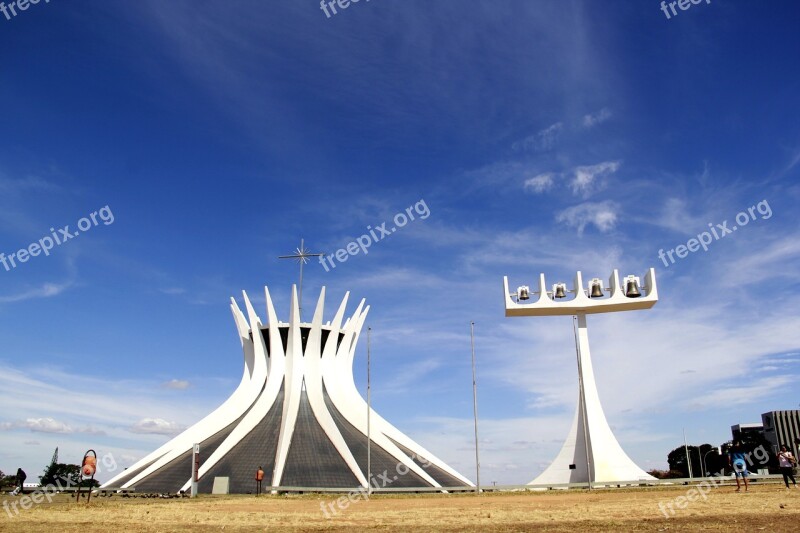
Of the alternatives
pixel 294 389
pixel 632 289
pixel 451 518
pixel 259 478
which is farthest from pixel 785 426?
pixel 451 518

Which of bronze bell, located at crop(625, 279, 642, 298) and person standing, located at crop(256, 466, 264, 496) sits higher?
bronze bell, located at crop(625, 279, 642, 298)

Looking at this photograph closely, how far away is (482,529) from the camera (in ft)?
40.9

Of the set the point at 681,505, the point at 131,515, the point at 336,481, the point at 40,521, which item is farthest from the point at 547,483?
the point at 40,521

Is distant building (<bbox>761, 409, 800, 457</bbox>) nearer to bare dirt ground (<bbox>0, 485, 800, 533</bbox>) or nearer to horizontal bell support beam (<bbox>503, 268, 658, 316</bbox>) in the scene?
horizontal bell support beam (<bbox>503, 268, 658, 316</bbox>)

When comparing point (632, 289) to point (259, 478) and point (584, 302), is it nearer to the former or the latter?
point (584, 302)

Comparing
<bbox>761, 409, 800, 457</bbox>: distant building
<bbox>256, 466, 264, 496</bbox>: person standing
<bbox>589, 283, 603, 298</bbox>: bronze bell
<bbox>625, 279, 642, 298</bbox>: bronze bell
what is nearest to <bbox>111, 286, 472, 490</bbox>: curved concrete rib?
<bbox>256, 466, 264, 496</bbox>: person standing

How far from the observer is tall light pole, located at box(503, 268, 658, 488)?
32.6 m

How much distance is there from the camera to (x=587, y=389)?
112 ft

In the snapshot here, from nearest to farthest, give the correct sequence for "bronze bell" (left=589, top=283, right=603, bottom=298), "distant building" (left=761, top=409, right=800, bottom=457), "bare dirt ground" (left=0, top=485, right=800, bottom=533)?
"bare dirt ground" (left=0, top=485, right=800, bottom=533)
"bronze bell" (left=589, top=283, right=603, bottom=298)
"distant building" (left=761, top=409, right=800, bottom=457)

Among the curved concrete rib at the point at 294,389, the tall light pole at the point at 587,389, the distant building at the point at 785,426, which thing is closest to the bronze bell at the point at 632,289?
the tall light pole at the point at 587,389

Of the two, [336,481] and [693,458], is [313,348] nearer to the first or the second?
[336,481]

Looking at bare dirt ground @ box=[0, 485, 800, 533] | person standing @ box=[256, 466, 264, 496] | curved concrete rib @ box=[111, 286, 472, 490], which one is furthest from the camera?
curved concrete rib @ box=[111, 286, 472, 490]

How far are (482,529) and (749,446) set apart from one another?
80.0 metres

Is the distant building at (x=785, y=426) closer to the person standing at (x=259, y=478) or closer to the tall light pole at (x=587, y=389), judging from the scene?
the tall light pole at (x=587, y=389)
